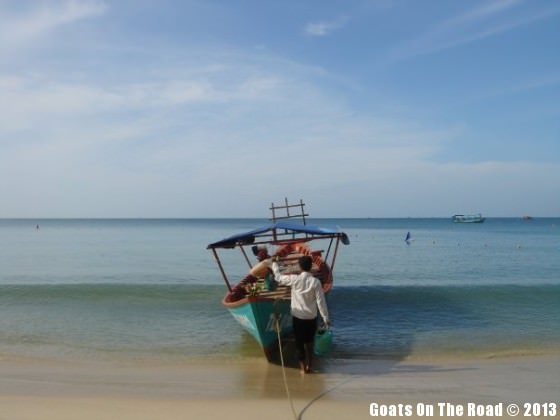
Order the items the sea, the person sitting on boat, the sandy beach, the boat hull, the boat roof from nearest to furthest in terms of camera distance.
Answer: the sandy beach
the person sitting on boat
the boat hull
the sea
the boat roof

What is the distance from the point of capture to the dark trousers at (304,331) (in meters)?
7.31

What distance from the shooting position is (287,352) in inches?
363

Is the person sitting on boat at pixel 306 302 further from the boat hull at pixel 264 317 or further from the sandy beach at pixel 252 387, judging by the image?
the boat hull at pixel 264 317

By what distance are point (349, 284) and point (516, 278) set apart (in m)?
7.76

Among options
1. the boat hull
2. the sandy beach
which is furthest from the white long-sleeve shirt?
the boat hull

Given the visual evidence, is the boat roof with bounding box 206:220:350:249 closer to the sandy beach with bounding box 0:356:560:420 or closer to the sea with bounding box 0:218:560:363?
the sea with bounding box 0:218:560:363

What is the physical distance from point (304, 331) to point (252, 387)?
1.11 meters

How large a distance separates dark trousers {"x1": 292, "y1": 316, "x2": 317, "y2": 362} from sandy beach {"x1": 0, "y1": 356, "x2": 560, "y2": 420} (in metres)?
0.52

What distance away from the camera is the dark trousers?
731 cm

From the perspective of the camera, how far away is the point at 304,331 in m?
7.36

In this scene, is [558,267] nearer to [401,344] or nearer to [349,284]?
[349,284]

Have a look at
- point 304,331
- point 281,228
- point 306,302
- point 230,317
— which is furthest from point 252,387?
point 230,317

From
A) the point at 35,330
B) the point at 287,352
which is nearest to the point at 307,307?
A: the point at 287,352

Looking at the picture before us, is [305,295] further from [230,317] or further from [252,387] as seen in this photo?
[230,317]
